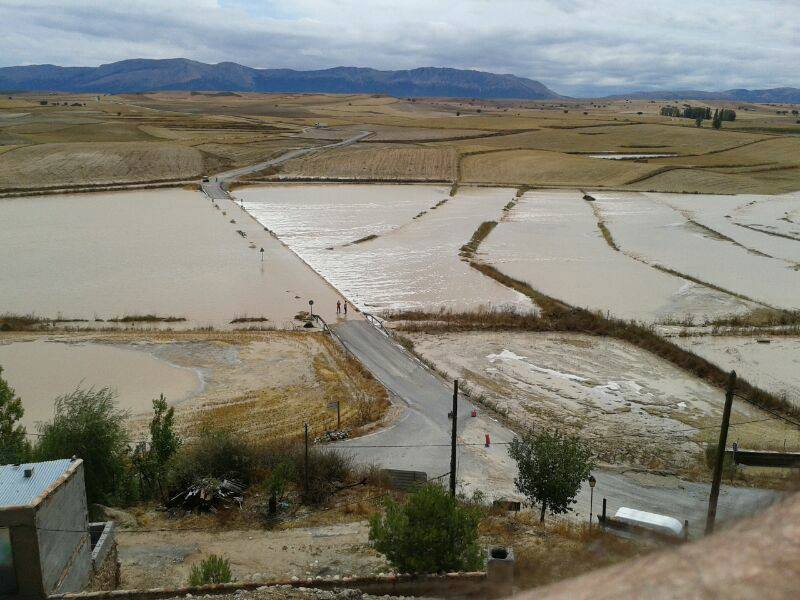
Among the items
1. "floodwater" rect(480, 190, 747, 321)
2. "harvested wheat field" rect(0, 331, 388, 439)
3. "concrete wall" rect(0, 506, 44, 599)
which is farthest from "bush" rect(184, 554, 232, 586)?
"floodwater" rect(480, 190, 747, 321)

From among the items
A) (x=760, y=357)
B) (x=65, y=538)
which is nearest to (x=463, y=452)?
(x=65, y=538)

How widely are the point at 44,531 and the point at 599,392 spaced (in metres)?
17.5

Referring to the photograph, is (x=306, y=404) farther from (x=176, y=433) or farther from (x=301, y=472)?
(x=301, y=472)

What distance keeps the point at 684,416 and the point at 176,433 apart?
1528 cm

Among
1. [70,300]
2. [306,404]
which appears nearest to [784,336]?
[306,404]

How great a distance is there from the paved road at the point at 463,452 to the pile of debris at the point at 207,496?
3847mm

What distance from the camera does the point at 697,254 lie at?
43094 mm

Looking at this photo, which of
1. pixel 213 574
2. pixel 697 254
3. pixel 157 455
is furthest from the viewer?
pixel 697 254

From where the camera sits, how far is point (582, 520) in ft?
48.5

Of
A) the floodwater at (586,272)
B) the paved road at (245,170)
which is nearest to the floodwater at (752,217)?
the floodwater at (586,272)

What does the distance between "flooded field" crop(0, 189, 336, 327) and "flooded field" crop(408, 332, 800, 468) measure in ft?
29.6

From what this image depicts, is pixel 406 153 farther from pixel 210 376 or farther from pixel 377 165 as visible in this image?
pixel 210 376

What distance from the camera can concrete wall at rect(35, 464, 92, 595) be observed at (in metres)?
9.36

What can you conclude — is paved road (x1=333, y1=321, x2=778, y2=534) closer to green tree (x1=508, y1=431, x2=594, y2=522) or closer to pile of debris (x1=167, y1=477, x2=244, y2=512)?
green tree (x1=508, y1=431, x2=594, y2=522)
